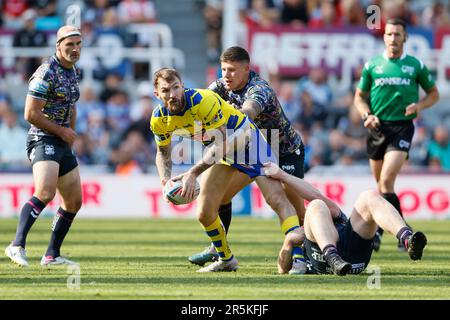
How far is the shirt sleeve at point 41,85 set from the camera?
34.0ft

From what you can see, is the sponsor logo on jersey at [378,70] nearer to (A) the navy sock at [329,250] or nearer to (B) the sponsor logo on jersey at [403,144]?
(B) the sponsor logo on jersey at [403,144]

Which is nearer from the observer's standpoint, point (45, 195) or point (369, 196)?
point (369, 196)

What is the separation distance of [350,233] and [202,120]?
1629 mm

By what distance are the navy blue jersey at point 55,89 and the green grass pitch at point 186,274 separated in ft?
4.92

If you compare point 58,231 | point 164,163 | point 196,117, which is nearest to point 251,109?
point 196,117

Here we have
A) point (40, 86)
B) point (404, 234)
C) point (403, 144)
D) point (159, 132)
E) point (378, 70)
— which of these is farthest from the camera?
point (378, 70)

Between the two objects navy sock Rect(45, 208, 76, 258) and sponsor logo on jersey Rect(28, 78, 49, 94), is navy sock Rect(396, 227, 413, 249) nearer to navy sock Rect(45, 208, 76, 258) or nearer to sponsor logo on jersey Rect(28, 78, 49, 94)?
navy sock Rect(45, 208, 76, 258)

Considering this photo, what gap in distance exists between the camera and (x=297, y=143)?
1069cm

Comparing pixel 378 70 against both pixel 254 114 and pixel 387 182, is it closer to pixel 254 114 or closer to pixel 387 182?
pixel 387 182

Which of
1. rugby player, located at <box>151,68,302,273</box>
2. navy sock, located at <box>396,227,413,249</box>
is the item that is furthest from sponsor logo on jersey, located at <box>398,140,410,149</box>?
navy sock, located at <box>396,227,413,249</box>

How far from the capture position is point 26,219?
34.7 feet

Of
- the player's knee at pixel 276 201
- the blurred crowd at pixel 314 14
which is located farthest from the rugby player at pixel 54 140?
the blurred crowd at pixel 314 14
